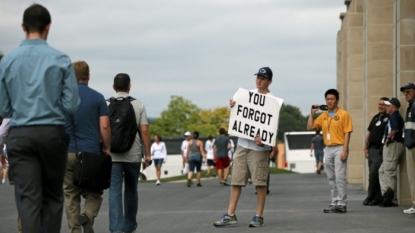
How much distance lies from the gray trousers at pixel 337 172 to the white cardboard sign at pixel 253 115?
2.99m

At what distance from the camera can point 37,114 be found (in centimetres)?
719

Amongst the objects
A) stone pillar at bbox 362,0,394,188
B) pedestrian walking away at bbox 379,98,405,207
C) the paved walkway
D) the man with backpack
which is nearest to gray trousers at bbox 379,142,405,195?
pedestrian walking away at bbox 379,98,405,207

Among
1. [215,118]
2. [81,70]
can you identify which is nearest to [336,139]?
[81,70]

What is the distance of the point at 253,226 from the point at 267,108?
162cm

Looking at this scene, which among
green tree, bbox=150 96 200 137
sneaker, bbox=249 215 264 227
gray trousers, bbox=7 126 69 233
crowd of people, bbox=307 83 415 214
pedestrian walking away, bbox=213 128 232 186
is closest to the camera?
gray trousers, bbox=7 126 69 233

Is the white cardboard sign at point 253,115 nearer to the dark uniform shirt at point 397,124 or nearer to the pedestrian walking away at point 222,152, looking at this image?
the dark uniform shirt at point 397,124

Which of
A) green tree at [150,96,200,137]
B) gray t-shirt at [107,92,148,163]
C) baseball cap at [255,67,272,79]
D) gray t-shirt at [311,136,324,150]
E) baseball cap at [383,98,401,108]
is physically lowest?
gray t-shirt at [107,92,148,163]

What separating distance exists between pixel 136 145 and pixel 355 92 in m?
20.4

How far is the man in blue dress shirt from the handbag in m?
2.19

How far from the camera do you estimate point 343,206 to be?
16203 mm

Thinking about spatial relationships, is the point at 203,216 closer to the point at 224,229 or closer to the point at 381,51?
the point at 224,229

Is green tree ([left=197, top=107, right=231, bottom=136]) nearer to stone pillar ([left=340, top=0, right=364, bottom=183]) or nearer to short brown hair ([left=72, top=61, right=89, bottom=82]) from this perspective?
stone pillar ([left=340, top=0, right=364, bottom=183])

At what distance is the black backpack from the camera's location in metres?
11.2

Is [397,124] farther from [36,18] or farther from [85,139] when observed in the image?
[36,18]
